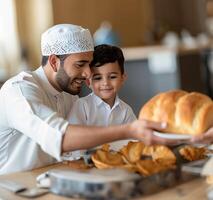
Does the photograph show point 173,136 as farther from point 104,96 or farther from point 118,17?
point 118,17

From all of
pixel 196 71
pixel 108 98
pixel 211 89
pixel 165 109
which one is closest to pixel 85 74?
pixel 108 98

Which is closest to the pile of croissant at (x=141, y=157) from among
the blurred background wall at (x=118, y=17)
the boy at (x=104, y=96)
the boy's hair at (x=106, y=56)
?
the boy at (x=104, y=96)

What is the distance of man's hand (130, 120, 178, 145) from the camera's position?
1053 mm

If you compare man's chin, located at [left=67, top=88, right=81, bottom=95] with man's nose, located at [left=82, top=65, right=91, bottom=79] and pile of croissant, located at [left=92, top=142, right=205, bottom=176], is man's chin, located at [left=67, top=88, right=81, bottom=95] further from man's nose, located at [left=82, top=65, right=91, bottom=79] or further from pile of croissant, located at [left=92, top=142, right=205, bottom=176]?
pile of croissant, located at [left=92, top=142, right=205, bottom=176]

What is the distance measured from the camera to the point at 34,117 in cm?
119

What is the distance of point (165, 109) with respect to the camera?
110cm

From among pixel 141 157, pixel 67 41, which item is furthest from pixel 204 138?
pixel 67 41

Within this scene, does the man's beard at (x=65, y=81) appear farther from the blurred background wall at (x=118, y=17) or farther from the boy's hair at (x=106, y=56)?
Answer: the blurred background wall at (x=118, y=17)

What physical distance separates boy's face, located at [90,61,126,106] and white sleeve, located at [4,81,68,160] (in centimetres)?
16

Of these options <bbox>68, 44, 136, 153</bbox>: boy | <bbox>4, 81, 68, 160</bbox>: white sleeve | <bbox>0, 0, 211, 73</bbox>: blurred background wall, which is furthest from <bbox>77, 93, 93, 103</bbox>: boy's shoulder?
<bbox>0, 0, 211, 73</bbox>: blurred background wall

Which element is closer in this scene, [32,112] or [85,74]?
[32,112]

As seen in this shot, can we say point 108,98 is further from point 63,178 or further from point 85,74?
point 63,178

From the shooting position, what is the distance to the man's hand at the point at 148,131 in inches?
41.4

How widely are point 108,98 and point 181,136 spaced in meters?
0.36
